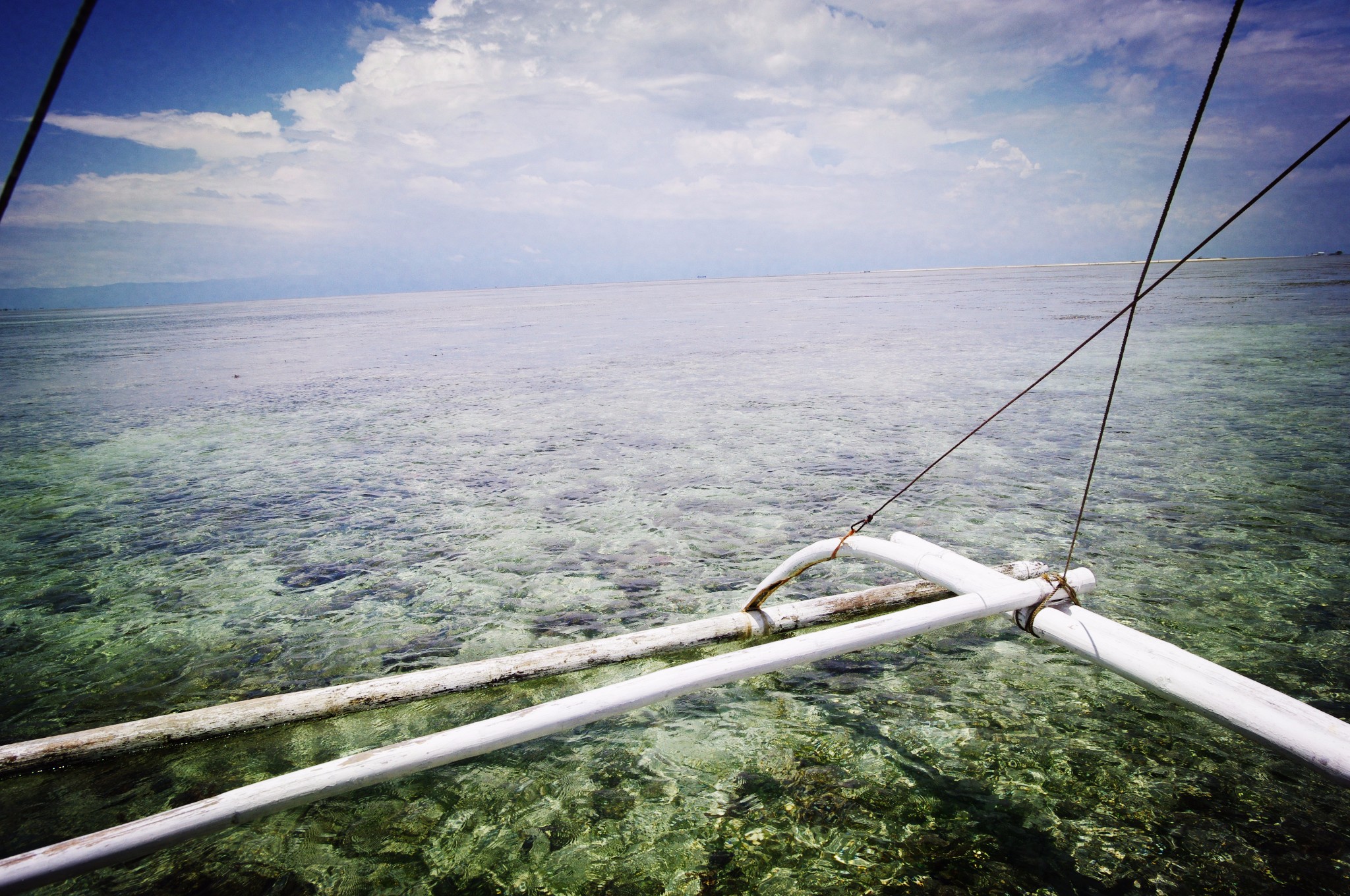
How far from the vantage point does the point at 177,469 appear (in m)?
9.58

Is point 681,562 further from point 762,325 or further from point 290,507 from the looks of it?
point 762,325

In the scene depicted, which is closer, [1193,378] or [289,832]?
[289,832]

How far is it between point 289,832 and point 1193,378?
1700 centimetres

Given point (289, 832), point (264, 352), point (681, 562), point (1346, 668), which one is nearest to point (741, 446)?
point (681, 562)

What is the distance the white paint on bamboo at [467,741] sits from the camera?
1.96 metres

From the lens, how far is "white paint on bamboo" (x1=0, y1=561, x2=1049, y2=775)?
3.02 metres

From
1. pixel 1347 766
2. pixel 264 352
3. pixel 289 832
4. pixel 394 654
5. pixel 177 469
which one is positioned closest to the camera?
pixel 1347 766

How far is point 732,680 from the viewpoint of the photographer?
8.86ft

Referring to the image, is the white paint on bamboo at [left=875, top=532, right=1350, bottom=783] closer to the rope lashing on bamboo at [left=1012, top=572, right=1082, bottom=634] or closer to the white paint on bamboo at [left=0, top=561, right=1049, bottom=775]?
the rope lashing on bamboo at [left=1012, top=572, right=1082, bottom=634]

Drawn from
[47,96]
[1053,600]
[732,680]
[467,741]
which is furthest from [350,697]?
[1053,600]

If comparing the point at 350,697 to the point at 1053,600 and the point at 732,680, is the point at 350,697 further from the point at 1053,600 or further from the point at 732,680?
the point at 1053,600

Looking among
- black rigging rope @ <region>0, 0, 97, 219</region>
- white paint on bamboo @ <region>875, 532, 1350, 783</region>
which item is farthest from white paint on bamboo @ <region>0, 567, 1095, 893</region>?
black rigging rope @ <region>0, 0, 97, 219</region>

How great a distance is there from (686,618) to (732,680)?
2145 mm

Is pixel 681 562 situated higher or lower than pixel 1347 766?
lower
